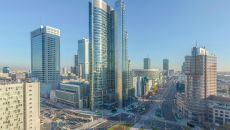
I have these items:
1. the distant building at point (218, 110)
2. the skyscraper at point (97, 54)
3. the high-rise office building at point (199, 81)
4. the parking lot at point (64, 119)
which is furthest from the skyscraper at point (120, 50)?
the distant building at point (218, 110)

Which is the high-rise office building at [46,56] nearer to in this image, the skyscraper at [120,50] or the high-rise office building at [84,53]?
the high-rise office building at [84,53]

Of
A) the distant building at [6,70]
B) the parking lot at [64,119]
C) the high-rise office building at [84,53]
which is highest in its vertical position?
the high-rise office building at [84,53]

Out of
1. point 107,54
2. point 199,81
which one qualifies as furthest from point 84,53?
point 199,81

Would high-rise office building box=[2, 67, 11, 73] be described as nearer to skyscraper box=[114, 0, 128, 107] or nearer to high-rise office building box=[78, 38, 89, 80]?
high-rise office building box=[78, 38, 89, 80]

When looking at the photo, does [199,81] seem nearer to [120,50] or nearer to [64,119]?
[120,50]

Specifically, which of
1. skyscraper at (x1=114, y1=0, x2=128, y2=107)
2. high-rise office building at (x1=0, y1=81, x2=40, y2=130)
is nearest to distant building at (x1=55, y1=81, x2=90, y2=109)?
skyscraper at (x1=114, y1=0, x2=128, y2=107)

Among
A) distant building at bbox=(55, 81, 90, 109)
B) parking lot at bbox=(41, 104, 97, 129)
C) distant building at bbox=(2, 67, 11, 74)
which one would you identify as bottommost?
parking lot at bbox=(41, 104, 97, 129)
